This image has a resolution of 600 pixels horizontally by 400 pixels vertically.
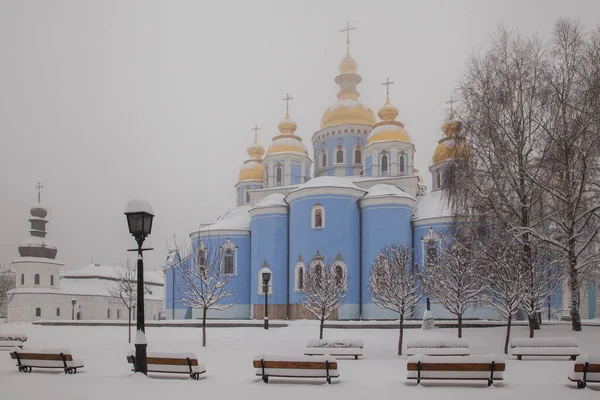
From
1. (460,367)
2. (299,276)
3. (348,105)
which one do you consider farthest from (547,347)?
(348,105)

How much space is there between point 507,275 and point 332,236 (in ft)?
62.5

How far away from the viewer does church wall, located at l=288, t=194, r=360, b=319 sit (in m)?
35.7

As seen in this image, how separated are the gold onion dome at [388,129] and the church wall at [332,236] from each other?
22.0 ft

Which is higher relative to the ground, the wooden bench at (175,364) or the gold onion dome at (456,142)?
the gold onion dome at (456,142)

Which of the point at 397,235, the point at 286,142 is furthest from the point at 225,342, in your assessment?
the point at 286,142

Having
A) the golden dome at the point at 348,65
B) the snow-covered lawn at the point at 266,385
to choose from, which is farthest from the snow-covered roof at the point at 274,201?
the snow-covered lawn at the point at 266,385

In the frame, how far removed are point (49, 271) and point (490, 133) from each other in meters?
49.2

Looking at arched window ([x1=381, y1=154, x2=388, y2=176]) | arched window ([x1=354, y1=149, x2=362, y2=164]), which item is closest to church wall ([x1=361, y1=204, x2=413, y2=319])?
arched window ([x1=381, y1=154, x2=388, y2=176])

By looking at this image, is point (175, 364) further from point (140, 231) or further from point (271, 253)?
point (271, 253)

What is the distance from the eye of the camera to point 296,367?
36.4 ft

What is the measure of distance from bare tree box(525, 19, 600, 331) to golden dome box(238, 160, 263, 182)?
32.8m

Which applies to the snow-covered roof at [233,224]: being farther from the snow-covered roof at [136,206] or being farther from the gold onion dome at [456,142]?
the snow-covered roof at [136,206]

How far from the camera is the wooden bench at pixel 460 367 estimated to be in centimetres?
1057

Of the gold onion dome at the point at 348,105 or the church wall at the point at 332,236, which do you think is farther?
the gold onion dome at the point at 348,105
